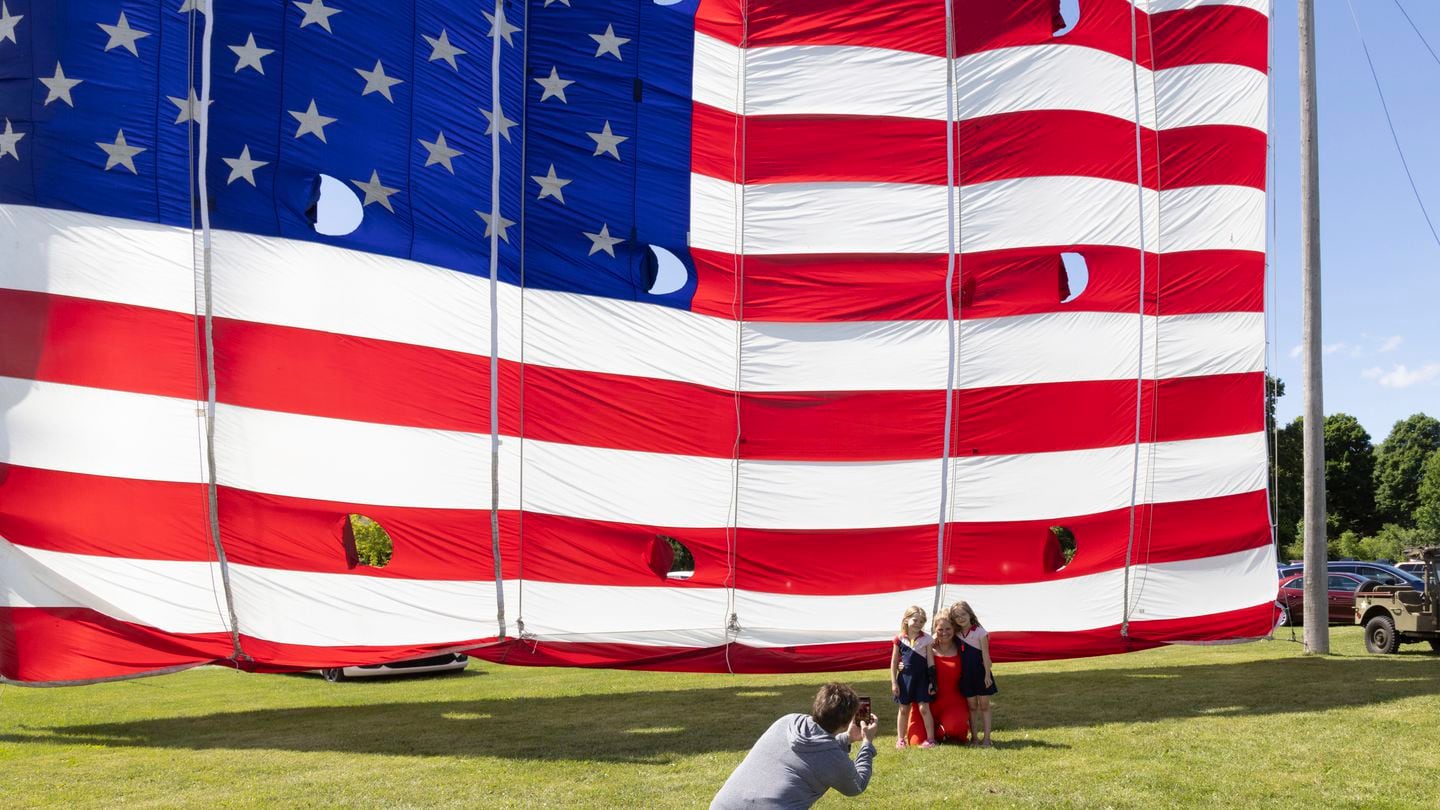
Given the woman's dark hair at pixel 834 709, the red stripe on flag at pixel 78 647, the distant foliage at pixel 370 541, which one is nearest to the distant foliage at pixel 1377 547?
the distant foliage at pixel 370 541

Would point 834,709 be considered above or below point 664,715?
above

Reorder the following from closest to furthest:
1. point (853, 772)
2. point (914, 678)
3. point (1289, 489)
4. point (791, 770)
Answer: point (791, 770)
point (853, 772)
point (914, 678)
point (1289, 489)

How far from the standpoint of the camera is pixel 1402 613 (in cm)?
1659

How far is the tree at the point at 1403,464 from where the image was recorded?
6531 cm

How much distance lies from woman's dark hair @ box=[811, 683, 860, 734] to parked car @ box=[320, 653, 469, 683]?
39.1ft

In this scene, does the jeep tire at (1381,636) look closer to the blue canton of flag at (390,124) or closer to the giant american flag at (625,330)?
the giant american flag at (625,330)

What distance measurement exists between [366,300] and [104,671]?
4.51m

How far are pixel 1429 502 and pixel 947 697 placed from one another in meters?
61.2

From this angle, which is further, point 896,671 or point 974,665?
point 896,671

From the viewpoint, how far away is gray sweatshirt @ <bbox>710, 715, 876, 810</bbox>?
494cm

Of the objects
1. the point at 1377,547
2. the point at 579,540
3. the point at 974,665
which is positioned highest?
the point at 579,540

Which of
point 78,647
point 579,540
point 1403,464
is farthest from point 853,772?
point 1403,464

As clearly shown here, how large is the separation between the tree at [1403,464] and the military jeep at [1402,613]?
181 ft

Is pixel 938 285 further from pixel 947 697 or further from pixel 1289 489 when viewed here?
pixel 1289 489
